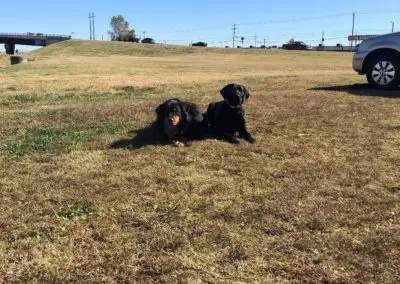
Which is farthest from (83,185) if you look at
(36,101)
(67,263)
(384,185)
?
(36,101)

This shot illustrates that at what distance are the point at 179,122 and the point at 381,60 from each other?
250 inches

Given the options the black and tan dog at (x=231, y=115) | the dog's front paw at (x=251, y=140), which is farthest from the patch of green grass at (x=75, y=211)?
the dog's front paw at (x=251, y=140)

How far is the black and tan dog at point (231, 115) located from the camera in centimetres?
623

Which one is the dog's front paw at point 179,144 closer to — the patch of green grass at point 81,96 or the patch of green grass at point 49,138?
the patch of green grass at point 49,138

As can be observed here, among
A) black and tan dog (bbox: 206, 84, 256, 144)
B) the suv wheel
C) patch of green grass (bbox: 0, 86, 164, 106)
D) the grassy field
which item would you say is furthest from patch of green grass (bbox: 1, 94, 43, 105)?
the suv wheel

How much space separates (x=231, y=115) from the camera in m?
6.36

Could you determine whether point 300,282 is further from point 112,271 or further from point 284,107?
point 284,107

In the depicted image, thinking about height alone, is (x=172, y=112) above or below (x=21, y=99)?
above

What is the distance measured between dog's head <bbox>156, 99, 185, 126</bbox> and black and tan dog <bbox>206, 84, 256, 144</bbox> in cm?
58

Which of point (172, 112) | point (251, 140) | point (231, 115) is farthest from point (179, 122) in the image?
point (251, 140)

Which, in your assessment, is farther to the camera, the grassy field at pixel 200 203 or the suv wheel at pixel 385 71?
the suv wheel at pixel 385 71

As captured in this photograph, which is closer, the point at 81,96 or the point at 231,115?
the point at 231,115

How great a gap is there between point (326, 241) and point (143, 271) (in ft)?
4.38

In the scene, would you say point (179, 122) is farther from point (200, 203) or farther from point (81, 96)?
point (81, 96)
